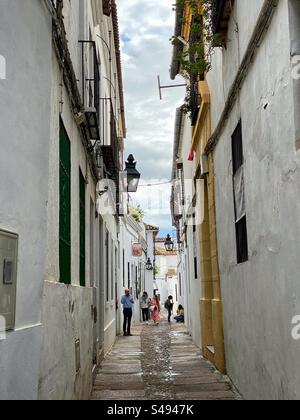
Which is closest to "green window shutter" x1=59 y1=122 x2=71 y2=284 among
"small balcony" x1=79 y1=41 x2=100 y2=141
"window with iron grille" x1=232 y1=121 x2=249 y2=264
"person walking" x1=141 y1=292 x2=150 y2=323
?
"small balcony" x1=79 y1=41 x2=100 y2=141

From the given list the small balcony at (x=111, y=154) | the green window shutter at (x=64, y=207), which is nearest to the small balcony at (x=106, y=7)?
the small balcony at (x=111, y=154)

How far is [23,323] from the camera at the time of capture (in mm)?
3475

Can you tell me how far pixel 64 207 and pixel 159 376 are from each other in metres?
4.46

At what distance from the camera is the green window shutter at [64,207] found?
5.31m

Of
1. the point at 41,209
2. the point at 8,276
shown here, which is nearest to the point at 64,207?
the point at 41,209

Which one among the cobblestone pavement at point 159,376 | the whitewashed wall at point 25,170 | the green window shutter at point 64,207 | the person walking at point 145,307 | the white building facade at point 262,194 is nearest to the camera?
the whitewashed wall at point 25,170

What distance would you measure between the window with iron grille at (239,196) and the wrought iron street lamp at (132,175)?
5.44 meters

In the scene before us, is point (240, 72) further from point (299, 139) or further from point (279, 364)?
point (279, 364)

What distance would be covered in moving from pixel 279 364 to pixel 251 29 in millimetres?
3242

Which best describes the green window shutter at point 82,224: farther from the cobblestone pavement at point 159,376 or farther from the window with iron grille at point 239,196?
the window with iron grille at point 239,196

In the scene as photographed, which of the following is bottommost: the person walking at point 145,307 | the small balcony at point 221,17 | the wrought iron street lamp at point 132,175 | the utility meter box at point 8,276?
the person walking at point 145,307

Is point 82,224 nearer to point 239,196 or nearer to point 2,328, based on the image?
point 239,196

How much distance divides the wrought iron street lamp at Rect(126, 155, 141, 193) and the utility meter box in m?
8.85

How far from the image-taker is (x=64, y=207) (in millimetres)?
5555
